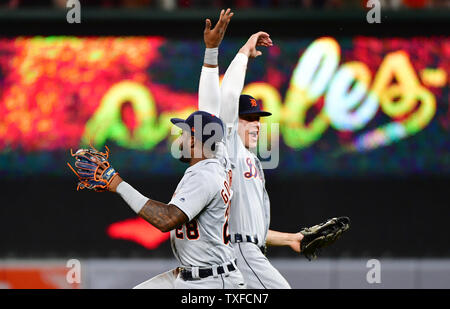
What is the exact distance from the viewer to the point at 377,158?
9.22m

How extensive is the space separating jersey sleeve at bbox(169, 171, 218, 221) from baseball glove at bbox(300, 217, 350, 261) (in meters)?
1.37

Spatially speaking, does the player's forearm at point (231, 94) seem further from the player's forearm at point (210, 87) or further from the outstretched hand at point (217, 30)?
the outstretched hand at point (217, 30)

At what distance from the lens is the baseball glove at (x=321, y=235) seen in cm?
582

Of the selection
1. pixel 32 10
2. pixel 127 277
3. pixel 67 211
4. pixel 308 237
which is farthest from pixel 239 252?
pixel 32 10

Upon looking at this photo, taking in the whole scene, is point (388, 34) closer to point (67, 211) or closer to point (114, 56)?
point (114, 56)

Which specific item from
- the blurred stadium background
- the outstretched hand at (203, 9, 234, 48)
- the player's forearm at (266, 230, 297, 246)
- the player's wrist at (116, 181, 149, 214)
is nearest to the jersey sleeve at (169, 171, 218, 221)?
A: the player's wrist at (116, 181, 149, 214)

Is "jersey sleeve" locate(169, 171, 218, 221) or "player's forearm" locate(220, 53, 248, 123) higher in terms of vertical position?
"player's forearm" locate(220, 53, 248, 123)

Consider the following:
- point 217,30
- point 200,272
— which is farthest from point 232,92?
point 200,272

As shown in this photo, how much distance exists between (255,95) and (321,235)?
3.51 meters

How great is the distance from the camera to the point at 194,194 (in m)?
4.59

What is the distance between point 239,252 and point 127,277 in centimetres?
368

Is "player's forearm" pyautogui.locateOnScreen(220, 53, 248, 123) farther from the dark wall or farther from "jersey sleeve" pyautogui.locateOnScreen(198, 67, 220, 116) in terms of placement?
the dark wall

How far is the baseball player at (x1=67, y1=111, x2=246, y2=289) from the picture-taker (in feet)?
14.9

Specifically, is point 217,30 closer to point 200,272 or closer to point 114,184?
point 114,184
